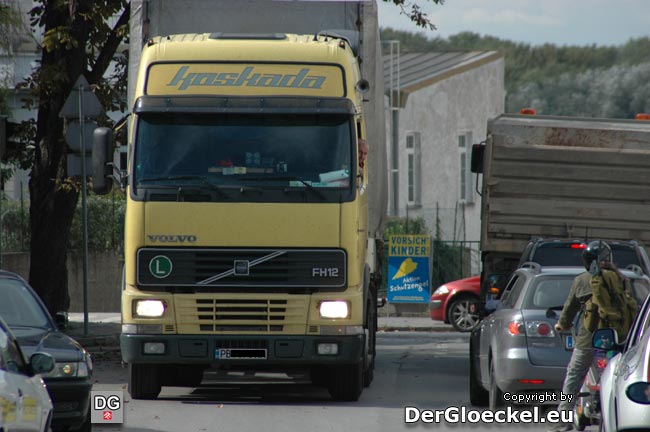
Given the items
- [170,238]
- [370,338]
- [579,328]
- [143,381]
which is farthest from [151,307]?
[579,328]

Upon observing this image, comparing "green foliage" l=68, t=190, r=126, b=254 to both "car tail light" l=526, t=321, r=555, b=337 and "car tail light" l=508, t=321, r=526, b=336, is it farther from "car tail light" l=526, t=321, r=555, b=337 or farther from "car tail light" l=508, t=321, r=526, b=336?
"car tail light" l=526, t=321, r=555, b=337

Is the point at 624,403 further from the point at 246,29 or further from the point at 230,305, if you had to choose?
the point at 246,29

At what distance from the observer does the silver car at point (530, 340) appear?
40.3ft

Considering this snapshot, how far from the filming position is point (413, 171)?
4372cm

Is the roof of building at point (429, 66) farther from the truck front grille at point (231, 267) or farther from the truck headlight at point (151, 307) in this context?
the truck headlight at point (151, 307)

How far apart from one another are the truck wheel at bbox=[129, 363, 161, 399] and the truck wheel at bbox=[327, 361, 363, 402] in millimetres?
1803

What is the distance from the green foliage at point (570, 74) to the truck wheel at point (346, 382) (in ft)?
212

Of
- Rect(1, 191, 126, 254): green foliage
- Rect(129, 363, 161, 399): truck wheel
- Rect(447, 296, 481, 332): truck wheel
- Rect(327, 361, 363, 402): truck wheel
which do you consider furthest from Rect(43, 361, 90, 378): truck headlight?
Rect(1, 191, 126, 254): green foliage

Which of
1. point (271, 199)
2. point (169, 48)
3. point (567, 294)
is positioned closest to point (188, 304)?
point (271, 199)

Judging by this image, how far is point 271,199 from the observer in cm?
1320

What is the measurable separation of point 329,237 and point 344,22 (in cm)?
282

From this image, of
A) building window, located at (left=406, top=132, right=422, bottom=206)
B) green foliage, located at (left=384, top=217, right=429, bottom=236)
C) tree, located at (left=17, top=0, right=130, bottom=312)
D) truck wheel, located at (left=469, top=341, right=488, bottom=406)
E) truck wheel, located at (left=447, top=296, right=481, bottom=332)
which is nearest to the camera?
truck wheel, located at (left=469, top=341, right=488, bottom=406)

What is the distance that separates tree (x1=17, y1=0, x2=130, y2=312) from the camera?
19.3 metres

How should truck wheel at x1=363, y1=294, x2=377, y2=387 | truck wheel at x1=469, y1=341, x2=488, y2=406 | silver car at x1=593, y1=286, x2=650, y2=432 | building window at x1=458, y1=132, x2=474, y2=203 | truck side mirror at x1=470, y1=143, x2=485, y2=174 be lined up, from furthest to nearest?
building window at x1=458, y1=132, x2=474, y2=203
truck side mirror at x1=470, y1=143, x2=485, y2=174
truck wheel at x1=363, y1=294, x2=377, y2=387
truck wheel at x1=469, y1=341, x2=488, y2=406
silver car at x1=593, y1=286, x2=650, y2=432
